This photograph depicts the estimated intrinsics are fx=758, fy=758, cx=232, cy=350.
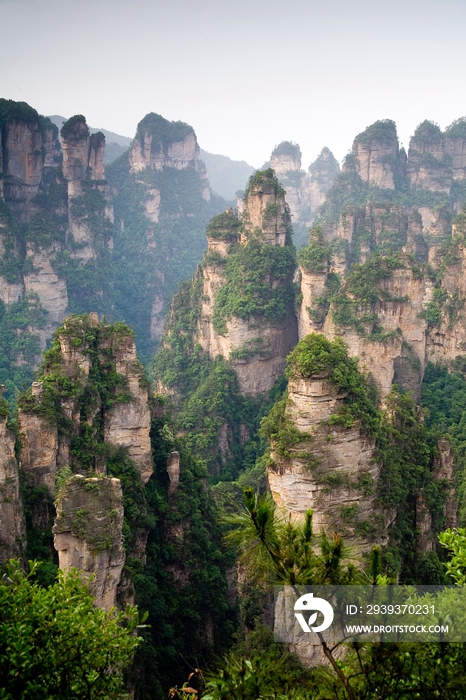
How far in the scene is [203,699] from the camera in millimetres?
9500

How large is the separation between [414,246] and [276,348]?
75.4ft

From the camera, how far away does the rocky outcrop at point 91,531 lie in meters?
19.7

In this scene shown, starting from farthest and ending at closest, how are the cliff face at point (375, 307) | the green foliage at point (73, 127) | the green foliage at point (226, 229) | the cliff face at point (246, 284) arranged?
the green foliage at point (73, 127), the green foliage at point (226, 229), the cliff face at point (246, 284), the cliff face at point (375, 307)

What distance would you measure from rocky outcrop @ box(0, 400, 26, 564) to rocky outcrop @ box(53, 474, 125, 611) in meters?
1.83

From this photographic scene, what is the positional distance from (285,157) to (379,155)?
35322mm

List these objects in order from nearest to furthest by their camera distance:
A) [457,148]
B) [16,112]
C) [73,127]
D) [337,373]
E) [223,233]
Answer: [337,373] < [223,233] < [16,112] < [73,127] < [457,148]

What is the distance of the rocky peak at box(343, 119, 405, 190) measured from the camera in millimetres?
91125

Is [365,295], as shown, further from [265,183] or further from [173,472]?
[173,472]

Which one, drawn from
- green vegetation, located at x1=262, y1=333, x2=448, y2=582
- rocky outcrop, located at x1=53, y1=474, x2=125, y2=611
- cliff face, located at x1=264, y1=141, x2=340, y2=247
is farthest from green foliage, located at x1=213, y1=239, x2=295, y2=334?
cliff face, located at x1=264, y1=141, x2=340, y2=247

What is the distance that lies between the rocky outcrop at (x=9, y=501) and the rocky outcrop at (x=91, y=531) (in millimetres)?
1829

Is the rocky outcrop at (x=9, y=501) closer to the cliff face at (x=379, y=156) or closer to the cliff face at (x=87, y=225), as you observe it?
the cliff face at (x=87, y=225)

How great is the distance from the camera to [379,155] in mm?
92188

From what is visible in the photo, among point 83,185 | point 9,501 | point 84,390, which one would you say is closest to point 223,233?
point 84,390

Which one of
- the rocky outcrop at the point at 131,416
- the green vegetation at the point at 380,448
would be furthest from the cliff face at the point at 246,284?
the green vegetation at the point at 380,448
